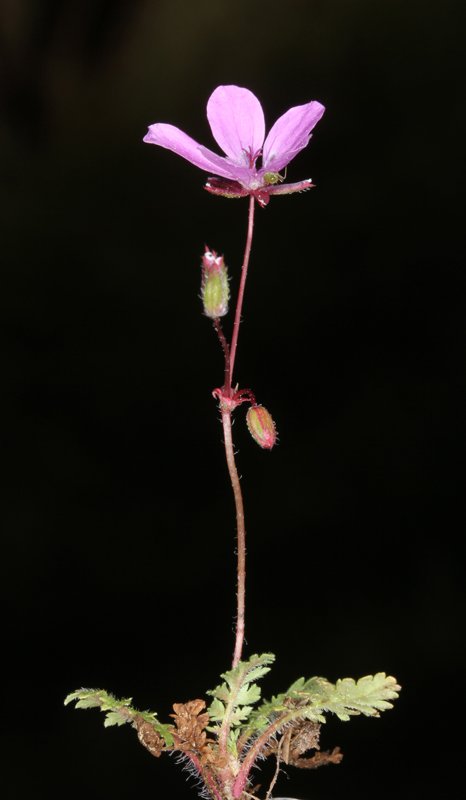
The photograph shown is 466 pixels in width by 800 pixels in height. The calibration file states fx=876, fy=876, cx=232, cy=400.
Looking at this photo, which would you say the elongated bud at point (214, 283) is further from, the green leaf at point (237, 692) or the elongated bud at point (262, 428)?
the green leaf at point (237, 692)

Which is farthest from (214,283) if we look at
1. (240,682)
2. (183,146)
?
(240,682)

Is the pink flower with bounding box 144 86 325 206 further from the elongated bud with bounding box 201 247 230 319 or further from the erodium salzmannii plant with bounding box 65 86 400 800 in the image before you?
the elongated bud with bounding box 201 247 230 319

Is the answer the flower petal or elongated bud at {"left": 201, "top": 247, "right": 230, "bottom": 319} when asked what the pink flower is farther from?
elongated bud at {"left": 201, "top": 247, "right": 230, "bottom": 319}

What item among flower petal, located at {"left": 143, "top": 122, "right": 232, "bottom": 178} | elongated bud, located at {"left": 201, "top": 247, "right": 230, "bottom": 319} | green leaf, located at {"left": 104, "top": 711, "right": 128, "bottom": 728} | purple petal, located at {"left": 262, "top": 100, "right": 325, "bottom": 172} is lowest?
green leaf, located at {"left": 104, "top": 711, "right": 128, "bottom": 728}

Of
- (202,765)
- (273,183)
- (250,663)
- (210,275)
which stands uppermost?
(273,183)

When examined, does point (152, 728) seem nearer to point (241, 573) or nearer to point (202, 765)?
point (202, 765)

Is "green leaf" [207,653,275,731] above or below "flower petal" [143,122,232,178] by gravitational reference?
below

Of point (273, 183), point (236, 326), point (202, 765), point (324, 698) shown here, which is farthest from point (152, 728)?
point (273, 183)

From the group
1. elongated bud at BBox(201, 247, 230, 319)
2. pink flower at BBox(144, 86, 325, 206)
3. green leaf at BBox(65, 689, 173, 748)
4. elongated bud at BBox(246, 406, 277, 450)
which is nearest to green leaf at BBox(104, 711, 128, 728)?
green leaf at BBox(65, 689, 173, 748)
